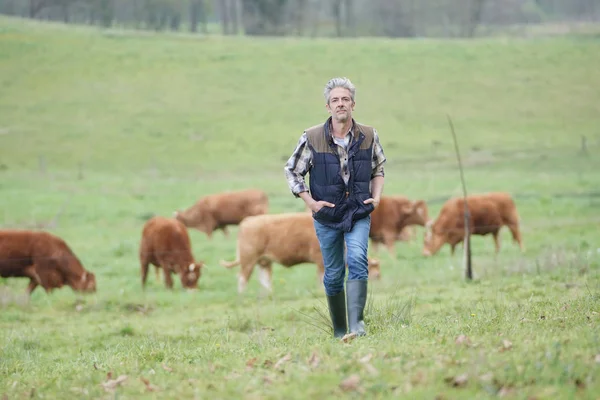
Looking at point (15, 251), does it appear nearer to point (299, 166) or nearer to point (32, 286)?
point (32, 286)

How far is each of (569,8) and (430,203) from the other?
740 inches

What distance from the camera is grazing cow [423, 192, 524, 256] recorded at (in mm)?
17219

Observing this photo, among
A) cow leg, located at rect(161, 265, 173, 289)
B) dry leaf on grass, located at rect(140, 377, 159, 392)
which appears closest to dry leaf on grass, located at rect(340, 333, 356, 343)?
dry leaf on grass, located at rect(140, 377, 159, 392)

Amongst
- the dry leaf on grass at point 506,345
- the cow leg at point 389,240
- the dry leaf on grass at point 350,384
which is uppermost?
the dry leaf on grass at point 506,345

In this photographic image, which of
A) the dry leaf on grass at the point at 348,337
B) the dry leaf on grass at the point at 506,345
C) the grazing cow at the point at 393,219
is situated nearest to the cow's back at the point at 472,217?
the grazing cow at the point at 393,219

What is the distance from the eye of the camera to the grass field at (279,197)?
5164 millimetres

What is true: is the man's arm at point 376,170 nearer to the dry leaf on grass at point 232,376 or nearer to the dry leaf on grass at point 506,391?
the dry leaf on grass at point 232,376

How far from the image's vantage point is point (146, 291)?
1479cm

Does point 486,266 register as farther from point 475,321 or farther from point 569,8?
point 569,8

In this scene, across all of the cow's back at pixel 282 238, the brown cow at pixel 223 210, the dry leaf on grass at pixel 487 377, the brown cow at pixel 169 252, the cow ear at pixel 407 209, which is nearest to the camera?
the dry leaf on grass at pixel 487 377

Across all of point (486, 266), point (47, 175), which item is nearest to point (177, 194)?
point (47, 175)

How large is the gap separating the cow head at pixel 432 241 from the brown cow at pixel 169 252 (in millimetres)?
4916

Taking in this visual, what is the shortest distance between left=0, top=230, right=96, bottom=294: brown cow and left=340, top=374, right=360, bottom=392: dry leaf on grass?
10.6 metres

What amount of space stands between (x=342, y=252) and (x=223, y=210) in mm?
16216
